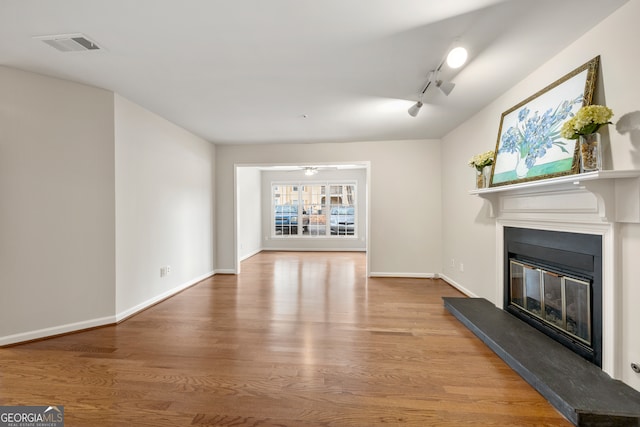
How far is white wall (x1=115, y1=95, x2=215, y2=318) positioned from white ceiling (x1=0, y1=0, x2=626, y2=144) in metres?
0.47

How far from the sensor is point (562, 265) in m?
2.23

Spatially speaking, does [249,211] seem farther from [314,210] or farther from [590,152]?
[590,152]

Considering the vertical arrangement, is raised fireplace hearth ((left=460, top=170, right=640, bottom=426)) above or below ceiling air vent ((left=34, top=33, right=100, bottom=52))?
below

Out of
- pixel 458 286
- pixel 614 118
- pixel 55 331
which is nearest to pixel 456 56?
pixel 614 118

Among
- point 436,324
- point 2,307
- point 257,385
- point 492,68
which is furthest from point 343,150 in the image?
point 2,307

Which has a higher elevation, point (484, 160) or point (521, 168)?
point (484, 160)

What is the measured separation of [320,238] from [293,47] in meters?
6.61

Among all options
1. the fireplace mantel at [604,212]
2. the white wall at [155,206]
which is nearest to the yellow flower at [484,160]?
the fireplace mantel at [604,212]

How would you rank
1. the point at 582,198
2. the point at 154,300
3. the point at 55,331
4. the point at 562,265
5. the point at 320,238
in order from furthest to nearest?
the point at 320,238 < the point at 154,300 < the point at 55,331 < the point at 562,265 < the point at 582,198

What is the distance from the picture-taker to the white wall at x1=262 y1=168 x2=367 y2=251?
27.3 feet

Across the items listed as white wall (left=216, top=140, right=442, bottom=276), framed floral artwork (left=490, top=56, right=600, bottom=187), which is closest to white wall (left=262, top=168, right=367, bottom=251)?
white wall (left=216, top=140, right=442, bottom=276)

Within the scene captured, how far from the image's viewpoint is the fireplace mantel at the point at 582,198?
64.9 inches

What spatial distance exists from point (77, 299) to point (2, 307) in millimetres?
504

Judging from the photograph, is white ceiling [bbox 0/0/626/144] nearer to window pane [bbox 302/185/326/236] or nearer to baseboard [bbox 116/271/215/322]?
baseboard [bbox 116/271/215/322]
